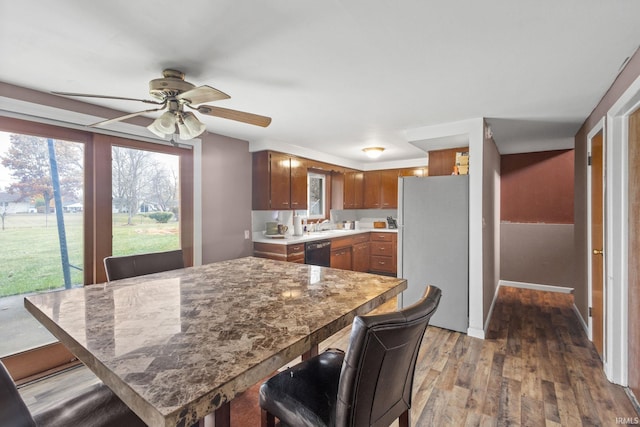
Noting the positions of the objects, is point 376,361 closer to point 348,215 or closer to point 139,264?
point 139,264

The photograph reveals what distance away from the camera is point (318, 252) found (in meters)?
4.46

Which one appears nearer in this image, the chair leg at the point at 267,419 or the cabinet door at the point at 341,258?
the chair leg at the point at 267,419

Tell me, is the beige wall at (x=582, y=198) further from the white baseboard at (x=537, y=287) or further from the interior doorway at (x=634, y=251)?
the white baseboard at (x=537, y=287)

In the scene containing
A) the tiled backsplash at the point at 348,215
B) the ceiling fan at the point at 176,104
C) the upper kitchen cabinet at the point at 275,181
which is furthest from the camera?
the tiled backsplash at the point at 348,215

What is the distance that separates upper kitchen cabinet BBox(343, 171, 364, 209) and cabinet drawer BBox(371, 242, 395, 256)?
2.89 ft

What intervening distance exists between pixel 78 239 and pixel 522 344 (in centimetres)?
418

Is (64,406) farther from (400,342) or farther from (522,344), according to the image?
(522,344)

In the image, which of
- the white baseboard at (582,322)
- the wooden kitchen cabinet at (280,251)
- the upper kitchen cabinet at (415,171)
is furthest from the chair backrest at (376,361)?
the upper kitchen cabinet at (415,171)

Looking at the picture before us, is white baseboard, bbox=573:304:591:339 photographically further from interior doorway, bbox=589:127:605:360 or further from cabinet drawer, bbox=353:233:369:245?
cabinet drawer, bbox=353:233:369:245

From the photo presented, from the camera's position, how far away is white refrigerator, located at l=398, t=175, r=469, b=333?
10.3 ft

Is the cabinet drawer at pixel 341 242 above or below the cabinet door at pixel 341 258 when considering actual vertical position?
above

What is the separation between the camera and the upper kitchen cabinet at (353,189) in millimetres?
5965

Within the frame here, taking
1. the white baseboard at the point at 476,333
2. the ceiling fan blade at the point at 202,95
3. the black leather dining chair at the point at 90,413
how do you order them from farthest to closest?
1. the white baseboard at the point at 476,333
2. the ceiling fan blade at the point at 202,95
3. the black leather dining chair at the point at 90,413

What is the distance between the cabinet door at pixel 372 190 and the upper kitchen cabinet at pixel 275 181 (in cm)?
204
